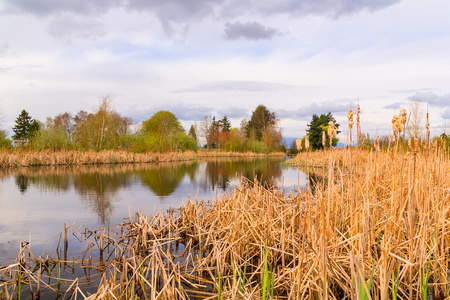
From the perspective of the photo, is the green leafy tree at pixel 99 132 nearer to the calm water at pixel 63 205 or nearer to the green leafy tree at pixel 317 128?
the calm water at pixel 63 205

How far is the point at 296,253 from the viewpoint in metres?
2.84

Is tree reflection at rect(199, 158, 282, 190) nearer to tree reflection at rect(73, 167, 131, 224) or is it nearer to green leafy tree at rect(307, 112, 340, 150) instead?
tree reflection at rect(73, 167, 131, 224)

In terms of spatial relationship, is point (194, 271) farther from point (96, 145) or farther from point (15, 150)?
point (96, 145)

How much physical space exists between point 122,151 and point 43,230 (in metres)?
19.4

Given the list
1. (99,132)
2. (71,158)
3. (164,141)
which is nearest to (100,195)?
(71,158)

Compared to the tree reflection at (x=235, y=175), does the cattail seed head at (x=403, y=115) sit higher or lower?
higher

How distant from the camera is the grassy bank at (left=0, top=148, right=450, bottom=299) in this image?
7.80ft

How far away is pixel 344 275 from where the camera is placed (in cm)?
265

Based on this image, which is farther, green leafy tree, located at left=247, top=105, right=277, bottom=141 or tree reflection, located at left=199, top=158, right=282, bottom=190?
green leafy tree, located at left=247, top=105, right=277, bottom=141

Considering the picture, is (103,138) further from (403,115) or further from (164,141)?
(403,115)

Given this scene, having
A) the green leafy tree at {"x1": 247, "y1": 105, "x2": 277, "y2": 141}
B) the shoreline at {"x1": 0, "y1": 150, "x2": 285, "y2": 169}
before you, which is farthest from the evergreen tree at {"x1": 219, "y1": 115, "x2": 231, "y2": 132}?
the shoreline at {"x1": 0, "y1": 150, "x2": 285, "y2": 169}

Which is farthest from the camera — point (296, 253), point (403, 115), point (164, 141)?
point (164, 141)

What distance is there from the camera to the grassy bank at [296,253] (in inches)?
93.7

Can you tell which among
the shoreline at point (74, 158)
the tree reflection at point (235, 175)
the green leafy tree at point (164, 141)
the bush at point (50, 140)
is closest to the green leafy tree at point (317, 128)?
the green leafy tree at point (164, 141)
